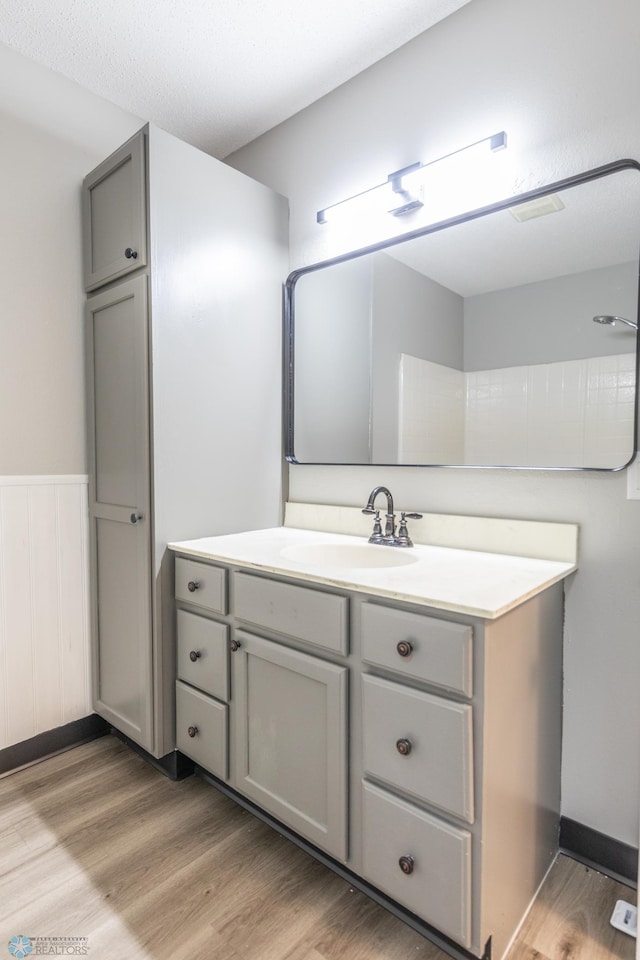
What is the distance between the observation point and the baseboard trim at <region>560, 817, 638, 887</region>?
138 cm

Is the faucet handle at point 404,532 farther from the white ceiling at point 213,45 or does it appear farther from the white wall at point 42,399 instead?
the white ceiling at point 213,45

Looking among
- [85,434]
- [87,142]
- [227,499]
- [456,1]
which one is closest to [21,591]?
[85,434]

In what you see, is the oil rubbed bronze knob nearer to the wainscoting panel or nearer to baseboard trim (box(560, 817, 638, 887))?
baseboard trim (box(560, 817, 638, 887))

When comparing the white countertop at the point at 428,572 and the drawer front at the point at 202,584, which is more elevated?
the white countertop at the point at 428,572

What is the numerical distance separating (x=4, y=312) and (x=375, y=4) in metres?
1.53

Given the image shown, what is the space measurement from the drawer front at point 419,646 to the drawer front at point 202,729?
2.09ft

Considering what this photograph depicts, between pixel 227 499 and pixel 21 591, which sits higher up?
pixel 227 499

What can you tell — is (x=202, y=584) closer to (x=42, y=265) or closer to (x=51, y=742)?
(x=51, y=742)

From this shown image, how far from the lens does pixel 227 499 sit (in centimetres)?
194

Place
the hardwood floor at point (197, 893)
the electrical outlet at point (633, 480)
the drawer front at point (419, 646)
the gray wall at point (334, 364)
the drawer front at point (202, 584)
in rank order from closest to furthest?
the drawer front at point (419, 646) < the hardwood floor at point (197, 893) < the electrical outlet at point (633, 480) < the drawer front at point (202, 584) < the gray wall at point (334, 364)

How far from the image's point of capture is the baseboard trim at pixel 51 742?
5.97 feet

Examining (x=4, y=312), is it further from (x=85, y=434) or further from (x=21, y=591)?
(x=21, y=591)

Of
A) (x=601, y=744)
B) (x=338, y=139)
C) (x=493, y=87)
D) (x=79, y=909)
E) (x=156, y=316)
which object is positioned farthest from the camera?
(x=338, y=139)

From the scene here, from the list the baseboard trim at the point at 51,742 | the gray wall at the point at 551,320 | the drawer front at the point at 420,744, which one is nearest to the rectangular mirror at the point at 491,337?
the gray wall at the point at 551,320
